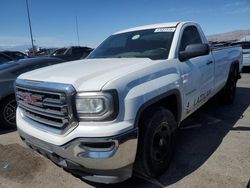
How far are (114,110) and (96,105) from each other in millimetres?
174

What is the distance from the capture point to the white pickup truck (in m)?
2.49

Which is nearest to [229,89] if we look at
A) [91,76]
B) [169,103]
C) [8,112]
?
[169,103]

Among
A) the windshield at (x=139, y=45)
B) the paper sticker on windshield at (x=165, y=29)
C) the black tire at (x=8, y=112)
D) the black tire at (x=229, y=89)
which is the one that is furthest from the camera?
the black tire at (x=229, y=89)

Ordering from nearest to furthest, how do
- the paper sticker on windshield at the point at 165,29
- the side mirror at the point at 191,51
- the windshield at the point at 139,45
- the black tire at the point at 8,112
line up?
the side mirror at the point at 191,51 < the windshield at the point at 139,45 < the paper sticker on windshield at the point at 165,29 < the black tire at the point at 8,112

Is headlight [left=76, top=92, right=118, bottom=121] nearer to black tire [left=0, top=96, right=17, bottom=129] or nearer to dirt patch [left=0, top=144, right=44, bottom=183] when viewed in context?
dirt patch [left=0, top=144, right=44, bottom=183]

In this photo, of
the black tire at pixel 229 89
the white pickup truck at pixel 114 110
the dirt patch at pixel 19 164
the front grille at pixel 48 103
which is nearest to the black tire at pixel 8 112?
the dirt patch at pixel 19 164

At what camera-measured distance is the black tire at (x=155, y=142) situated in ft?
9.36

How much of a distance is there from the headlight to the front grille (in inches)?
3.7

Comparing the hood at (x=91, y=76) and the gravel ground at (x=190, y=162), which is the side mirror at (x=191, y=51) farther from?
the gravel ground at (x=190, y=162)

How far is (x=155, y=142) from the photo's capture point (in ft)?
10.3

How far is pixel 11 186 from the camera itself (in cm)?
330

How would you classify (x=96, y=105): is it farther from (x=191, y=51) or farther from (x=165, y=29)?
(x=165, y=29)

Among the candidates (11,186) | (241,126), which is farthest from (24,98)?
(241,126)

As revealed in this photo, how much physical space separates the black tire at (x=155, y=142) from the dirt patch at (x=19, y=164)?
1.55 meters
